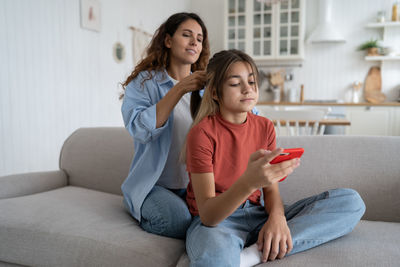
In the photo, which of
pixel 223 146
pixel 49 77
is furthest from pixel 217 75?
pixel 49 77

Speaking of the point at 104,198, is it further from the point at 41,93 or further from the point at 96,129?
the point at 41,93

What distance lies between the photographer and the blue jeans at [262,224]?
95 centimetres

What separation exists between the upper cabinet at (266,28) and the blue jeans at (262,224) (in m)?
4.24

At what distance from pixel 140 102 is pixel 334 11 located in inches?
186

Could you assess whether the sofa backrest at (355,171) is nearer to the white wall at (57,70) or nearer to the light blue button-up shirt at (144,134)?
the light blue button-up shirt at (144,134)

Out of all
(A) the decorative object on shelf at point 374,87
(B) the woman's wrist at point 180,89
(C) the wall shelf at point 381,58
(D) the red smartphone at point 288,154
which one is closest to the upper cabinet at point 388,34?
(C) the wall shelf at point 381,58

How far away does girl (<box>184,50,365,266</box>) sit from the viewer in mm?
996

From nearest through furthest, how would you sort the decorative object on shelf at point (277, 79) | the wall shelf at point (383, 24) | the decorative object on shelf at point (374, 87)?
1. the wall shelf at point (383, 24)
2. the decorative object on shelf at point (374, 87)
3. the decorative object on shelf at point (277, 79)

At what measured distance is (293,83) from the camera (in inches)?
215

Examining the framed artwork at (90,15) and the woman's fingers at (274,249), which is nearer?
the woman's fingers at (274,249)

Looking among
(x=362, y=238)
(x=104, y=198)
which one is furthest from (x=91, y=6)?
(x=362, y=238)

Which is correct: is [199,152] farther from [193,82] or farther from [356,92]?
[356,92]

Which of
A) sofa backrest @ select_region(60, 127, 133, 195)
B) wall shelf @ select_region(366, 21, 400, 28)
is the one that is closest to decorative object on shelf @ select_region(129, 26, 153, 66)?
sofa backrest @ select_region(60, 127, 133, 195)

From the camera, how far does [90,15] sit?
11.9 ft
